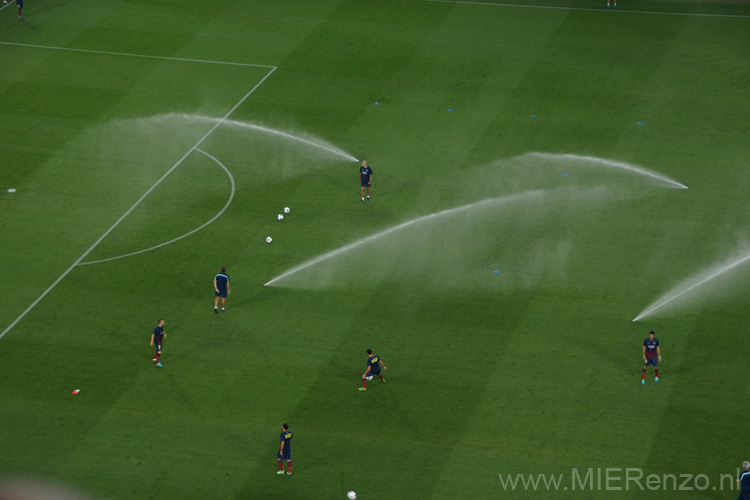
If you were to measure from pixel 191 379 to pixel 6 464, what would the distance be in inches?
222

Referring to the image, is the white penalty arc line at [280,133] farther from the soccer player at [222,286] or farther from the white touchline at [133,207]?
the soccer player at [222,286]

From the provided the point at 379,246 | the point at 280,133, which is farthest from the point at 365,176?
the point at 280,133

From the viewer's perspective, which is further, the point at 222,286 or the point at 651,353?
the point at 222,286

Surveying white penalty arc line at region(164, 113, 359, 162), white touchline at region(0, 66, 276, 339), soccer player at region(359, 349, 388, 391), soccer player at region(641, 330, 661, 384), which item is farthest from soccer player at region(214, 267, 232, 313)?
soccer player at region(641, 330, 661, 384)

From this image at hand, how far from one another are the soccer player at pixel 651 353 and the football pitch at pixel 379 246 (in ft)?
1.28

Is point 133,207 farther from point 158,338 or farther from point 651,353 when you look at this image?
point 651,353

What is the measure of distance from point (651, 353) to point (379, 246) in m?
10.8

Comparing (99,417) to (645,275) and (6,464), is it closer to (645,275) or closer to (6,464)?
(6,464)

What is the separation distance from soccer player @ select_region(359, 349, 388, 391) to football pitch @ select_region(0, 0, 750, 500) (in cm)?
37

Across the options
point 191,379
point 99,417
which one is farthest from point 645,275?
point 99,417

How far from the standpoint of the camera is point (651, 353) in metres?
29.9

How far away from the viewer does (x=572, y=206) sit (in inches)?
1517

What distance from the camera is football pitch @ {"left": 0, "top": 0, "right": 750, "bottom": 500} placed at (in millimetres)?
28406

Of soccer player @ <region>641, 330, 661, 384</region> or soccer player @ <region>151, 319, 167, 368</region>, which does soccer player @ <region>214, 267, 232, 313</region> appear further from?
soccer player @ <region>641, 330, 661, 384</region>
